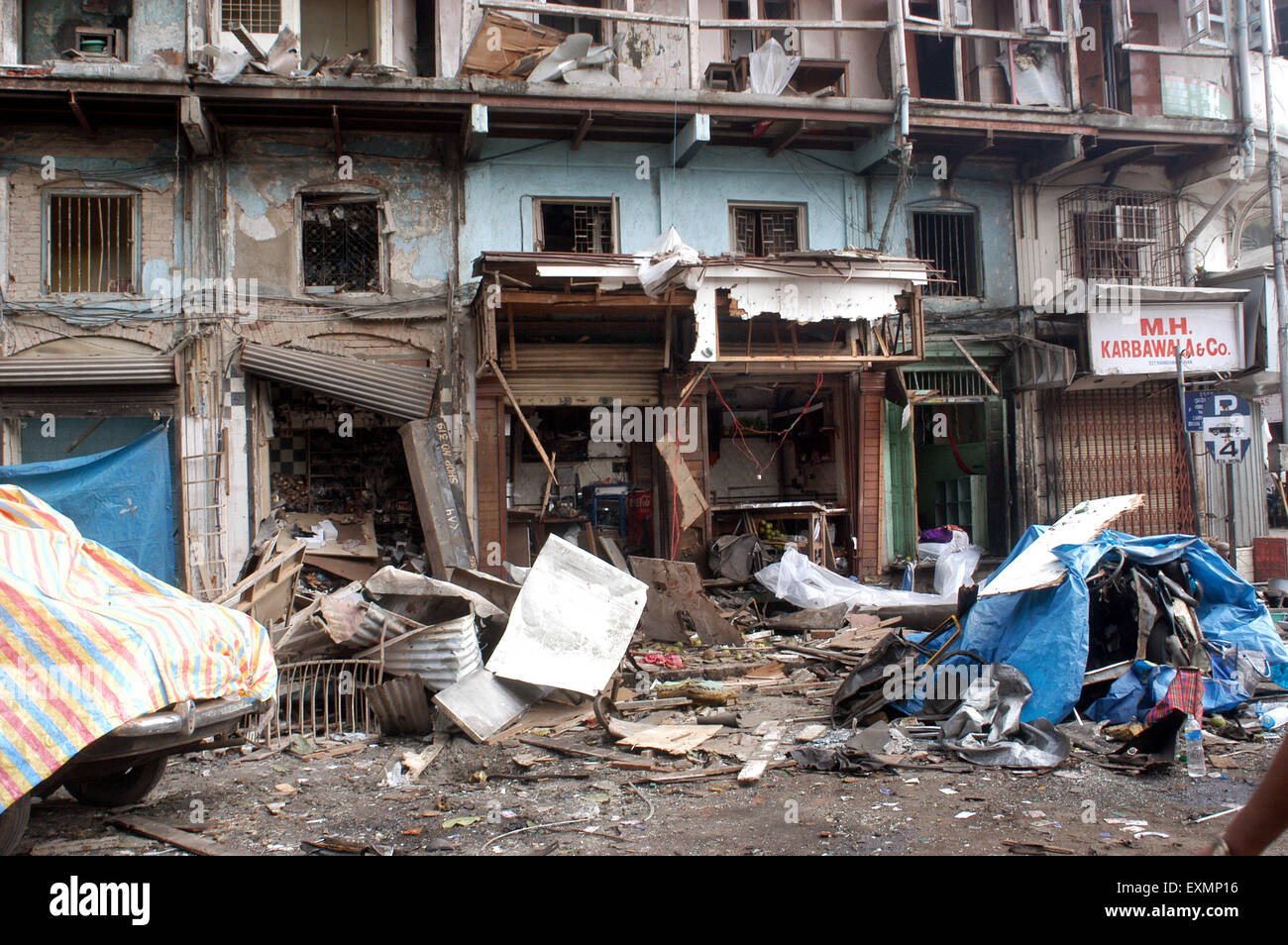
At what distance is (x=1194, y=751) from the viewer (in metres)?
5.82

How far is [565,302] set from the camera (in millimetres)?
11648

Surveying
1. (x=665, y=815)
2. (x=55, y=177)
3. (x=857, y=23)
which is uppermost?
(x=857, y=23)

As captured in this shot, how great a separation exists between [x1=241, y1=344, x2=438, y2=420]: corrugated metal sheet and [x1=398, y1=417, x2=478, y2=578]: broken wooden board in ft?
1.10

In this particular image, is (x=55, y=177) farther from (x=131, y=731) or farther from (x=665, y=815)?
(x=665, y=815)

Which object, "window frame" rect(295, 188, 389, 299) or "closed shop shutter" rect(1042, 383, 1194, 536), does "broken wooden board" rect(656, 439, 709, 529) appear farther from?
"closed shop shutter" rect(1042, 383, 1194, 536)

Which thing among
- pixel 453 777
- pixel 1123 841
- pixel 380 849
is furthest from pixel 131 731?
pixel 1123 841

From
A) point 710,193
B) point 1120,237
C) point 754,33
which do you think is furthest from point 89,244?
point 1120,237

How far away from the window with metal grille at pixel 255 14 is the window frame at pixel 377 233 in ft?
7.39

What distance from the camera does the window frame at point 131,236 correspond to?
12.1 metres

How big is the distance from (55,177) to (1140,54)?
15232mm

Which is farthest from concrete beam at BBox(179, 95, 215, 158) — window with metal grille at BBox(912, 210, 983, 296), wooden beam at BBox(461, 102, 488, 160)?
window with metal grille at BBox(912, 210, 983, 296)

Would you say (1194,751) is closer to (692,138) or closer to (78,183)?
(692,138)

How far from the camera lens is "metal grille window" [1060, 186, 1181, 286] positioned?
14.5 meters

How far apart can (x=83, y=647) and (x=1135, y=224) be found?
49.8ft
